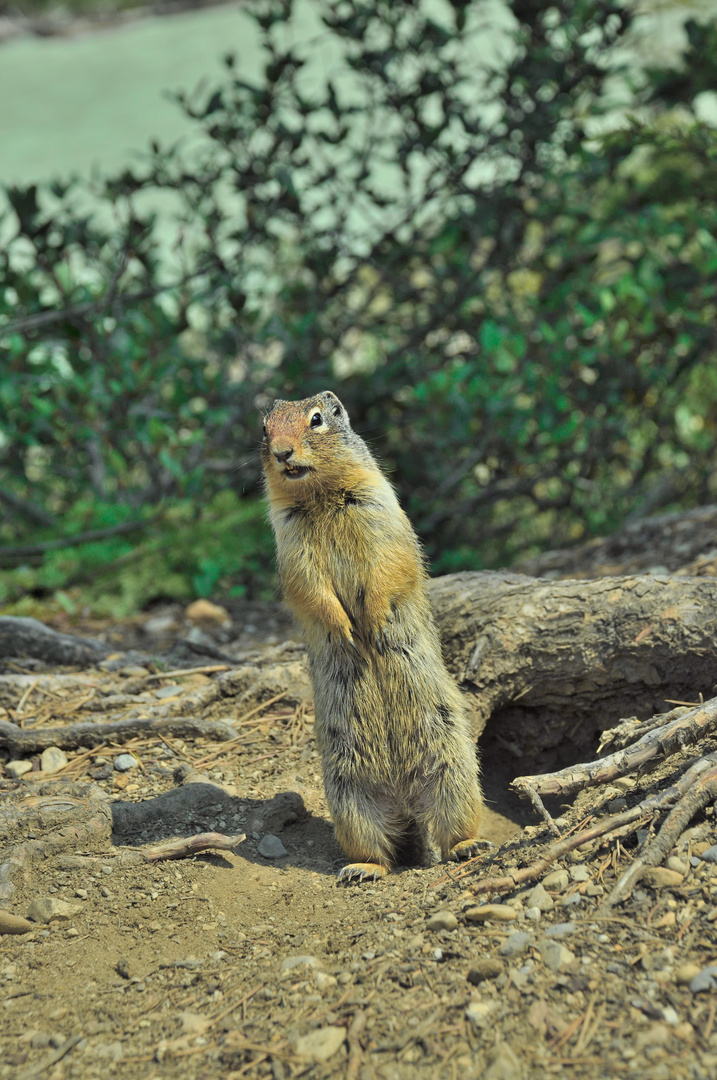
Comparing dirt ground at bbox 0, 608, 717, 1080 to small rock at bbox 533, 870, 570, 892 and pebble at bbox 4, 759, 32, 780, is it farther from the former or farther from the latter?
pebble at bbox 4, 759, 32, 780

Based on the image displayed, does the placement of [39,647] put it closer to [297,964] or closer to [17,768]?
[17,768]

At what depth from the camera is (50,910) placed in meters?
2.92

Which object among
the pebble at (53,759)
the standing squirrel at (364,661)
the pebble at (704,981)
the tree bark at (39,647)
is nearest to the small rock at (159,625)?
the tree bark at (39,647)

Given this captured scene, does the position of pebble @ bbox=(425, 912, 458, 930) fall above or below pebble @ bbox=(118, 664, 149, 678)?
below

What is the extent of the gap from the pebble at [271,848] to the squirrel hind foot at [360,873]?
274 mm

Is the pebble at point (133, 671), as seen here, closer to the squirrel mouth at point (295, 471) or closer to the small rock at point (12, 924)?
the squirrel mouth at point (295, 471)

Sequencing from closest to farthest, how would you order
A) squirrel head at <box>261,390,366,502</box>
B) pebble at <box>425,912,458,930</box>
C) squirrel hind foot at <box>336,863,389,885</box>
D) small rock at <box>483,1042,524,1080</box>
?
small rock at <box>483,1042,524,1080</box> < pebble at <box>425,912,458,930</box> < squirrel hind foot at <box>336,863,389,885</box> < squirrel head at <box>261,390,366,502</box>

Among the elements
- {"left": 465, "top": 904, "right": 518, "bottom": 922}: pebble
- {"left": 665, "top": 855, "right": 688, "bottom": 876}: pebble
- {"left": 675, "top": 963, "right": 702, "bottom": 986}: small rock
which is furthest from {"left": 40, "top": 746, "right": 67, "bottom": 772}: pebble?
{"left": 675, "top": 963, "right": 702, "bottom": 986}: small rock

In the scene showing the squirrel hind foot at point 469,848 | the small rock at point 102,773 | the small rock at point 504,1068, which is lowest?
the squirrel hind foot at point 469,848

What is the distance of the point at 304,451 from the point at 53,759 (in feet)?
5.92

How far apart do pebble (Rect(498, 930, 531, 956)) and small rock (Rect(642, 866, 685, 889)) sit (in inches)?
15.9

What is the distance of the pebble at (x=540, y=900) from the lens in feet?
8.67

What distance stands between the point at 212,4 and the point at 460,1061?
19100 mm

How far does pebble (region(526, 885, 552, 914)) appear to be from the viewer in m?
2.64
